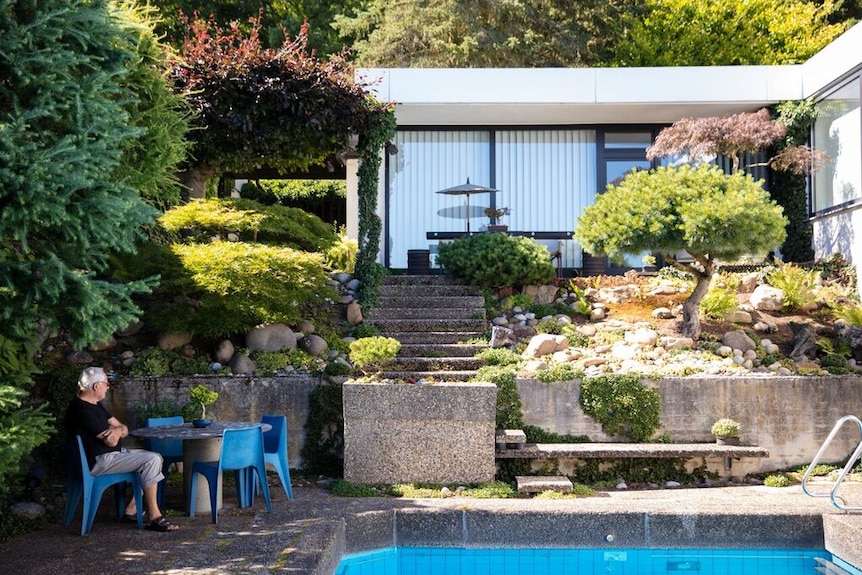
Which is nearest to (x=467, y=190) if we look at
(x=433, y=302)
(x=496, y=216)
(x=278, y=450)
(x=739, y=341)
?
(x=496, y=216)

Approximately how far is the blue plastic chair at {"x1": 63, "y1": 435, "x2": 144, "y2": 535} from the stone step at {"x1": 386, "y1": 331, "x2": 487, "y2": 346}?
14.4 feet

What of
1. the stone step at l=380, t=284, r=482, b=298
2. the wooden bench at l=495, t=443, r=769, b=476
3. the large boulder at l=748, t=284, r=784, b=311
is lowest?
the wooden bench at l=495, t=443, r=769, b=476

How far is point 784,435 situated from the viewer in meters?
8.84

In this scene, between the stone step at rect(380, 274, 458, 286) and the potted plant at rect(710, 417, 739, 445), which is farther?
the stone step at rect(380, 274, 458, 286)

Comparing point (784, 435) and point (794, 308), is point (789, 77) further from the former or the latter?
point (784, 435)

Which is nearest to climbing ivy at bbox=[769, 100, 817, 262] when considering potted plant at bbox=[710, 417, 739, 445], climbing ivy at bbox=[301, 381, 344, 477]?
potted plant at bbox=[710, 417, 739, 445]

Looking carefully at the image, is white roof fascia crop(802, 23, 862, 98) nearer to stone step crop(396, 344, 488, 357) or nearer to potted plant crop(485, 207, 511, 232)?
potted plant crop(485, 207, 511, 232)

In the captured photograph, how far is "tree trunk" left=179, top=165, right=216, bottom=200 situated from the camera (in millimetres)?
11727

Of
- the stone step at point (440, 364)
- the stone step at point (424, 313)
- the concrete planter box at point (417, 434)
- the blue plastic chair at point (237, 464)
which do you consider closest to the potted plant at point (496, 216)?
the stone step at point (424, 313)

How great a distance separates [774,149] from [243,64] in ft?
28.9

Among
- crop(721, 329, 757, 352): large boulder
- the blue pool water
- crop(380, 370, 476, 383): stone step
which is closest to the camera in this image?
the blue pool water

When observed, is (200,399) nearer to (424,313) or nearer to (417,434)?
(417,434)

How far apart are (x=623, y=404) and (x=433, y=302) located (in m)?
3.55

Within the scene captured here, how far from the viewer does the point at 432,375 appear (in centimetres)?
922
